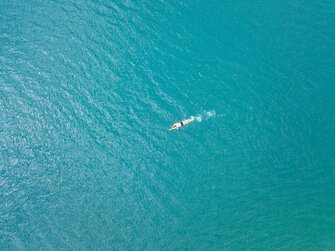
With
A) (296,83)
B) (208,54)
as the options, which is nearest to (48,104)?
(208,54)

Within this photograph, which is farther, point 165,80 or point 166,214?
point 165,80

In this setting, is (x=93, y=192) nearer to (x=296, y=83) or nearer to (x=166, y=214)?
(x=166, y=214)

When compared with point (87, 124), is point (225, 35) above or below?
above

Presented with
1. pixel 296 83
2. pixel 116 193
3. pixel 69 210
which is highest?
pixel 296 83

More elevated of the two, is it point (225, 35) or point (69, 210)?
point (225, 35)

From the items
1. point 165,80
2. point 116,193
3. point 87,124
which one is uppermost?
point 165,80

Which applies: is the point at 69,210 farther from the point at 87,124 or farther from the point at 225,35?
the point at 225,35

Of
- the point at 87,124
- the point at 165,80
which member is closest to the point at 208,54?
the point at 165,80

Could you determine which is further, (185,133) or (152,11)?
(152,11)
